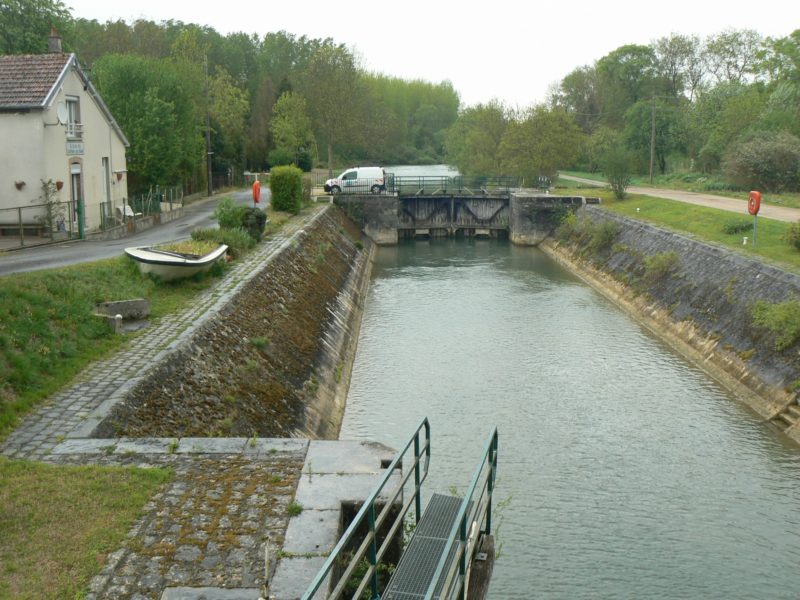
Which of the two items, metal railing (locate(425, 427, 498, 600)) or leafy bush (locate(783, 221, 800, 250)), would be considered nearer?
metal railing (locate(425, 427, 498, 600))

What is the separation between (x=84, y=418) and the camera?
10.6 m

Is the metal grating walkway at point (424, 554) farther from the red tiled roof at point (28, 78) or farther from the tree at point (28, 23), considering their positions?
the tree at point (28, 23)

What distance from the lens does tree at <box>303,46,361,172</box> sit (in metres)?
56.7

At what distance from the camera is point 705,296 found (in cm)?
2378

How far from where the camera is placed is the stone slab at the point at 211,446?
380 inches

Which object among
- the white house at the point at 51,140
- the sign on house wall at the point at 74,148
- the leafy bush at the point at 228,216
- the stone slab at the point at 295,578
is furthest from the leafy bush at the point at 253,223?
the stone slab at the point at 295,578

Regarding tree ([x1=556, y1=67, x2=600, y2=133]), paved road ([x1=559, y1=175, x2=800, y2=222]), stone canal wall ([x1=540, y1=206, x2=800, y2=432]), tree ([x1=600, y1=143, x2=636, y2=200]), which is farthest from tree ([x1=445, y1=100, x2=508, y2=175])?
tree ([x1=556, y1=67, x2=600, y2=133])

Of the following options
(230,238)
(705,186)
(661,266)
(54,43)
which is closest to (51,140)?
(54,43)

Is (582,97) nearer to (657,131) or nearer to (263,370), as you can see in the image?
(657,131)

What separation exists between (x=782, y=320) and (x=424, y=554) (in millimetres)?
14083

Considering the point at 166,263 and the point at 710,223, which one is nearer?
the point at 166,263

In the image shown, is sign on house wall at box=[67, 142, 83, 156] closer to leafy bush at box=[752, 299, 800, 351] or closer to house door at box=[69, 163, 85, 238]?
house door at box=[69, 163, 85, 238]

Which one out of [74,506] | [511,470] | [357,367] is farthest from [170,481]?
[357,367]

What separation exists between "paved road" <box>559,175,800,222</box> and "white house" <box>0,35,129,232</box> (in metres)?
24.5
